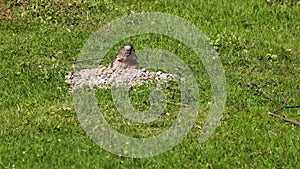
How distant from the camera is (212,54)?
11.6 metres

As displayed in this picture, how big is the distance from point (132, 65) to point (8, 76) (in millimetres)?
2167

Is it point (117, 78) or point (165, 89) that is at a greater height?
point (117, 78)

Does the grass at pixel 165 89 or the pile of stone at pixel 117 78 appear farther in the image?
the pile of stone at pixel 117 78

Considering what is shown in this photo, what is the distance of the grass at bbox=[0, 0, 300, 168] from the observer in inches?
323

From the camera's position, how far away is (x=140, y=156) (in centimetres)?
808

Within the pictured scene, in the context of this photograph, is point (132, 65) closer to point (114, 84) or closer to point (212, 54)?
point (114, 84)

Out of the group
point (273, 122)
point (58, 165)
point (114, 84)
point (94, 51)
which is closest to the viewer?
point (58, 165)

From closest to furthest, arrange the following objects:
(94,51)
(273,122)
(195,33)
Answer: (273,122) → (94,51) → (195,33)

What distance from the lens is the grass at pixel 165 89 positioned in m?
8.20

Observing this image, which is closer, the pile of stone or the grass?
the grass

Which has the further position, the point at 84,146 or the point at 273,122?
the point at 273,122

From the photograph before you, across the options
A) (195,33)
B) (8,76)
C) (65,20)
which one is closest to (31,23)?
(65,20)

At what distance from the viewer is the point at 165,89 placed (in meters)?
9.97

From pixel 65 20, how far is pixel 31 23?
0.72 meters
